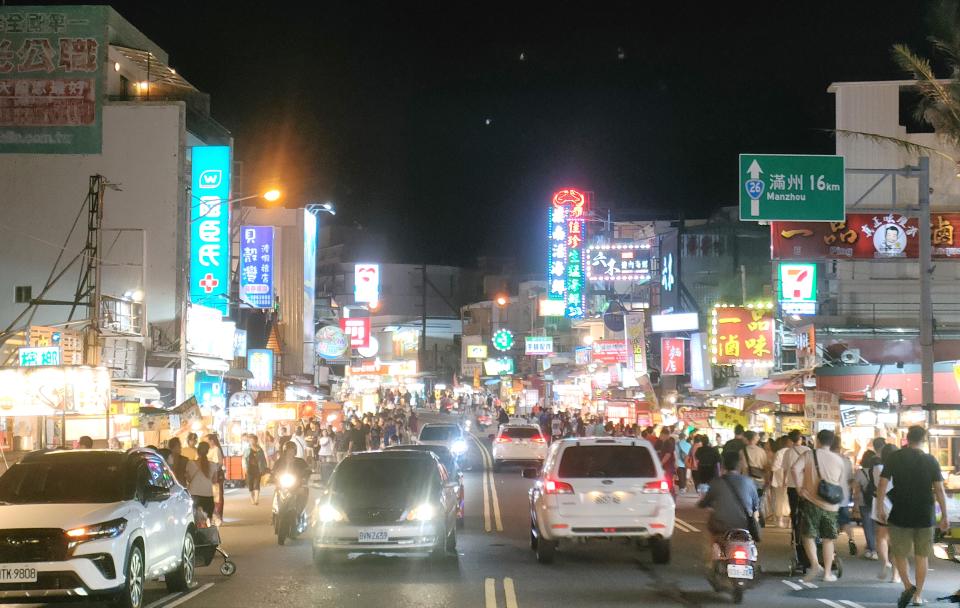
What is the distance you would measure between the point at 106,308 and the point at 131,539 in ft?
58.9

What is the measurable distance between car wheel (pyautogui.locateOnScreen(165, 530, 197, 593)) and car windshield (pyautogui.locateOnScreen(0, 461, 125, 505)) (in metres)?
1.44

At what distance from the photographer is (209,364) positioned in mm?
34312

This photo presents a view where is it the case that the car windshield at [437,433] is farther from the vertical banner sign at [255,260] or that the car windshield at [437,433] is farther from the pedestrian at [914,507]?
the pedestrian at [914,507]

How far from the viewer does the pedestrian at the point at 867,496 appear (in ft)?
52.5

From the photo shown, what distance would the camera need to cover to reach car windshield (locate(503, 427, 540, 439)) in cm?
3669

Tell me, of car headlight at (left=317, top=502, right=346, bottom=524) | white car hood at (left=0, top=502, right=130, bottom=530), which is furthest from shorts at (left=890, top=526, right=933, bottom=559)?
white car hood at (left=0, top=502, right=130, bottom=530)

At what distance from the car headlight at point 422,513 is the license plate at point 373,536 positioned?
0.38 metres

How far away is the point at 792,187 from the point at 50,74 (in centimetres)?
2357

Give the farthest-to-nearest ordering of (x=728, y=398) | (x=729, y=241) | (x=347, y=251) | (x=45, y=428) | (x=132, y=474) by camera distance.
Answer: (x=347, y=251) < (x=729, y=241) < (x=728, y=398) < (x=45, y=428) < (x=132, y=474)

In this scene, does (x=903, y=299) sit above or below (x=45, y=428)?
above

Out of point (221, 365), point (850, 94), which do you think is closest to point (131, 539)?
point (221, 365)

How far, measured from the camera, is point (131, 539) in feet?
36.2

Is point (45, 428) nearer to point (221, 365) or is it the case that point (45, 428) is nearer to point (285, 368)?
point (221, 365)

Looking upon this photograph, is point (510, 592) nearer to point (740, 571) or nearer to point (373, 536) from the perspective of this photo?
point (373, 536)
